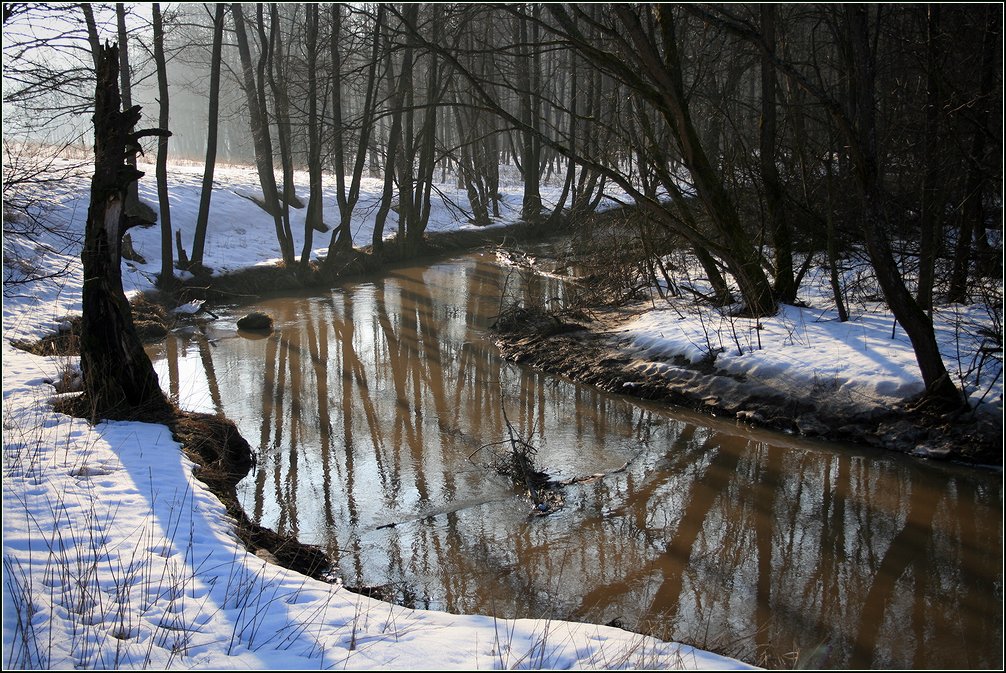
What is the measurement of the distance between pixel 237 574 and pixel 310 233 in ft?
56.4

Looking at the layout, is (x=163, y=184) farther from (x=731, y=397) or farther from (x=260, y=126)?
(x=731, y=397)

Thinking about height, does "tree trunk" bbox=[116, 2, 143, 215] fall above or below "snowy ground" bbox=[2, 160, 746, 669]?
above

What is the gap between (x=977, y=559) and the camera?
23.0 feet

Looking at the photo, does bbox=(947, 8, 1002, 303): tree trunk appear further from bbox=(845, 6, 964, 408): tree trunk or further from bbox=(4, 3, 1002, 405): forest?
bbox=(845, 6, 964, 408): tree trunk

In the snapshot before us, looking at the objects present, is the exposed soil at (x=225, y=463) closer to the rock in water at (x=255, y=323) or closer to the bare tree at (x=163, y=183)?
the rock in water at (x=255, y=323)

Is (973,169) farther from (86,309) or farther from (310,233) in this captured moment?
(310,233)

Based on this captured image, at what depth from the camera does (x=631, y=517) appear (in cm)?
793

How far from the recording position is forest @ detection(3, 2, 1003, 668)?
216 inches

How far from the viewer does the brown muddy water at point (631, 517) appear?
6070 millimetres

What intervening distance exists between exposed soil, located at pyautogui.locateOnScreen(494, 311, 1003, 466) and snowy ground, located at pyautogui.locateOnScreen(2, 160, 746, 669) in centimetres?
566

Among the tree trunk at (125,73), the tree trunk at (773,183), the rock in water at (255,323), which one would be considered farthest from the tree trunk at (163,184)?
the tree trunk at (773,183)

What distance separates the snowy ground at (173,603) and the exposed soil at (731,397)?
5.66m

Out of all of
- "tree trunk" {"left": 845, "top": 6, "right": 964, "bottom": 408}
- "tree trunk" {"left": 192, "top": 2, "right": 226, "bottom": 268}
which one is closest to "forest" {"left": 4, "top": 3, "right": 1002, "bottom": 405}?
"tree trunk" {"left": 845, "top": 6, "right": 964, "bottom": 408}

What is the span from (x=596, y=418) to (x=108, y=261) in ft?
21.2
